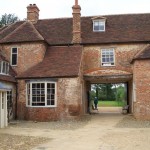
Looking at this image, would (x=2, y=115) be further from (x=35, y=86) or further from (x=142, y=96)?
(x=142, y=96)

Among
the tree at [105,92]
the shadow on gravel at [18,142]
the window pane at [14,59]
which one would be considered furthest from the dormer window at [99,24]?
the tree at [105,92]

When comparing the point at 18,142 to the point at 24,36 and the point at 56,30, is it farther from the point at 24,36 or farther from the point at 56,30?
the point at 56,30

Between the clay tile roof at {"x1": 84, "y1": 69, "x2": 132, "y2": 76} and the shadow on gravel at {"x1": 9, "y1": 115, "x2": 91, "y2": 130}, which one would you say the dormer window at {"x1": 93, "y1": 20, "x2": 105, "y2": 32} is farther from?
the shadow on gravel at {"x1": 9, "y1": 115, "x2": 91, "y2": 130}

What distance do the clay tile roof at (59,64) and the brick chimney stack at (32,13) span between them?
5.68m

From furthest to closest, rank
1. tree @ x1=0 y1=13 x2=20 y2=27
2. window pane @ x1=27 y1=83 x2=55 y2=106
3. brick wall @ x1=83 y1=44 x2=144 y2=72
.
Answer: tree @ x1=0 y1=13 x2=20 y2=27, brick wall @ x1=83 y1=44 x2=144 y2=72, window pane @ x1=27 y1=83 x2=55 y2=106

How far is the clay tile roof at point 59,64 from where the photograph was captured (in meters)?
26.4

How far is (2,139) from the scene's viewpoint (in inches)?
641

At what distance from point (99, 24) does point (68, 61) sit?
6.84 m

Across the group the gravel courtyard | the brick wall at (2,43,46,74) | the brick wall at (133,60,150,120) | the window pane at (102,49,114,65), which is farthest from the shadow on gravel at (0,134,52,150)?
the window pane at (102,49,114,65)

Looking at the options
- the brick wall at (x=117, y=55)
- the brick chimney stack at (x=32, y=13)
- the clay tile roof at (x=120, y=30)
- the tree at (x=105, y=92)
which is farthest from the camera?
the tree at (x=105, y=92)

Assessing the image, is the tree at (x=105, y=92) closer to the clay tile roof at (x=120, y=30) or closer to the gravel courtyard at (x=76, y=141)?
the clay tile roof at (x=120, y=30)

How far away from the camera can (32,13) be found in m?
34.6

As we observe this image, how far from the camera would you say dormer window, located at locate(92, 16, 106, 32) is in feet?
108

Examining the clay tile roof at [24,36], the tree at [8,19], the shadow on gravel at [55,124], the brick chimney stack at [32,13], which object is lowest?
Answer: the shadow on gravel at [55,124]
